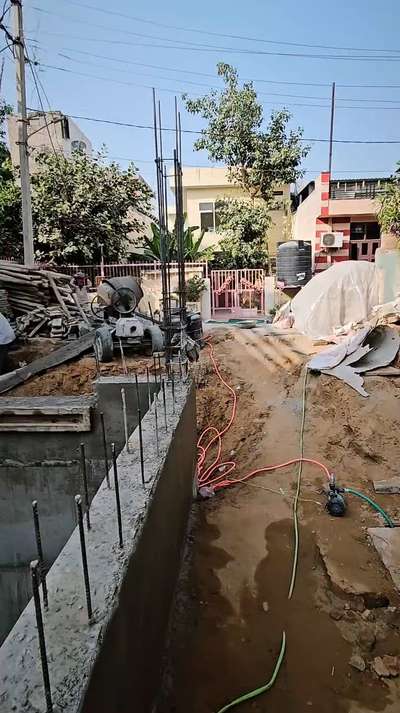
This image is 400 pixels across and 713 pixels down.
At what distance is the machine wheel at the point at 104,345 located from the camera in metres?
7.05

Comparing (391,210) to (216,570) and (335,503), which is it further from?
(216,570)

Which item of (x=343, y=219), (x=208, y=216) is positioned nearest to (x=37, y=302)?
(x=343, y=219)

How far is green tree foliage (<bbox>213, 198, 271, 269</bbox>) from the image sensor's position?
55.9 ft

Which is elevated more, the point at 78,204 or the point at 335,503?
the point at 78,204

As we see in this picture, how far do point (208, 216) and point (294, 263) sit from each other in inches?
359

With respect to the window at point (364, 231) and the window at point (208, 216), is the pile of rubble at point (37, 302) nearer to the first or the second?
the window at point (364, 231)

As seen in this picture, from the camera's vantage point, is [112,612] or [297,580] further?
[297,580]

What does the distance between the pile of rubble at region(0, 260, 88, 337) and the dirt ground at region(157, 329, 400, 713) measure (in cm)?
459

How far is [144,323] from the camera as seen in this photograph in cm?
760

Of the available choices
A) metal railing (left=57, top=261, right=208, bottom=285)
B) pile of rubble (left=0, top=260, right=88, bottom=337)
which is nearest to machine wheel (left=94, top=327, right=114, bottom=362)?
pile of rubble (left=0, top=260, right=88, bottom=337)

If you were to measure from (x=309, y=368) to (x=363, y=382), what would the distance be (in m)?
0.88

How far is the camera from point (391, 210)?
10.9 m

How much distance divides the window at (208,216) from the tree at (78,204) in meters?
5.94

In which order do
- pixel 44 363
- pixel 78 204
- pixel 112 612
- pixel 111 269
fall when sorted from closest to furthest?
→ pixel 112 612 < pixel 44 363 < pixel 78 204 < pixel 111 269
